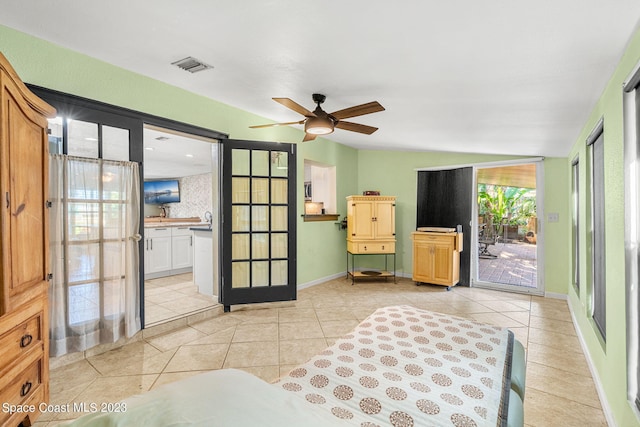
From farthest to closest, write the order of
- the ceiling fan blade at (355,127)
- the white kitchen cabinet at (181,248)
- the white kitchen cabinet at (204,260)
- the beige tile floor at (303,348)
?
the white kitchen cabinet at (181,248) < the white kitchen cabinet at (204,260) < the ceiling fan blade at (355,127) < the beige tile floor at (303,348)

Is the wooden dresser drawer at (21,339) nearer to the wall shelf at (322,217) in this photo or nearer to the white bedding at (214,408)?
the white bedding at (214,408)

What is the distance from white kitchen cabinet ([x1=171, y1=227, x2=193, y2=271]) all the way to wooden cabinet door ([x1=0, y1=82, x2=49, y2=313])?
376 cm

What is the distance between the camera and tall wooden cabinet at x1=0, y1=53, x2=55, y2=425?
1.42 m

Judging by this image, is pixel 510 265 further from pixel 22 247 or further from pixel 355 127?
pixel 22 247

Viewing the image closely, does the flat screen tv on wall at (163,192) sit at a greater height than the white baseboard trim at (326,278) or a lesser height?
greater

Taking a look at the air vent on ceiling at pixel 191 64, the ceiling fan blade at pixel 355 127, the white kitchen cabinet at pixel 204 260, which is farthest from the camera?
the white kitchen cabinet at pixel 204 260

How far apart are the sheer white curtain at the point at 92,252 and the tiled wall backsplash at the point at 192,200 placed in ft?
15.3

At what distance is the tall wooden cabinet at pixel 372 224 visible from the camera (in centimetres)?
517

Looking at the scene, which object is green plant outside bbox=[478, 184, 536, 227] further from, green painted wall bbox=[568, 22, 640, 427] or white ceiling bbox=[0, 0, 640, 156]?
green painted wall bbox=[568, 22, 640, 427]

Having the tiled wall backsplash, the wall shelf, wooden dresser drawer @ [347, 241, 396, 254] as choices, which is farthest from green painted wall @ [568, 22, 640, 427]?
the tiled wall backsplash

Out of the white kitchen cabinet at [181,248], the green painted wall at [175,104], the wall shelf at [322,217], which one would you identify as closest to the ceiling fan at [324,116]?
the green painted wall at [175,104]

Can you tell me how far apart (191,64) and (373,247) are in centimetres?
377

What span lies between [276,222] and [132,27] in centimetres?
246

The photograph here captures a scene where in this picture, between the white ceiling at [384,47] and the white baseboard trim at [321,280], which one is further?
the white baseboard trim at [321,280]
